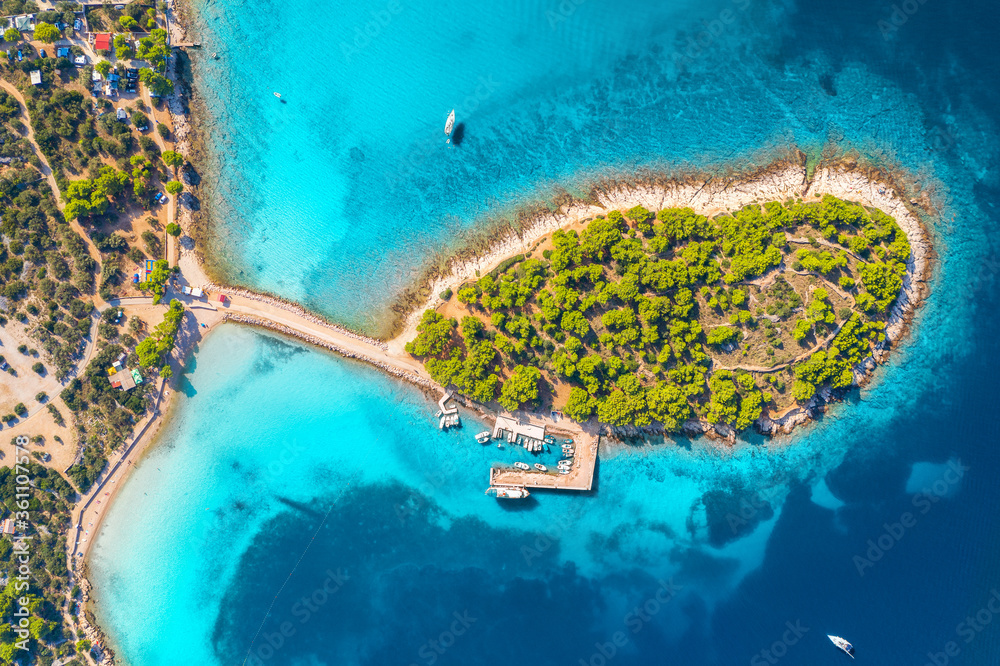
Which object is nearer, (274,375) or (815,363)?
(815,363)

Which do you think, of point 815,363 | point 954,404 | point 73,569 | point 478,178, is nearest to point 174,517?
point 73,569

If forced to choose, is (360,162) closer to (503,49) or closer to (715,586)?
(503,49)

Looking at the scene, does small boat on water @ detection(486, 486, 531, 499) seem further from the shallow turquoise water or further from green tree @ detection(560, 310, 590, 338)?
the shallow turquoise water

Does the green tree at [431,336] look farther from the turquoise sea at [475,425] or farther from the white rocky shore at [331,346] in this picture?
the turquoise sea at [475,425]

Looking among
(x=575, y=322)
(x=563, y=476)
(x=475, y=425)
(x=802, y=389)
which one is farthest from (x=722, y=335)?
(x=475, y=425)

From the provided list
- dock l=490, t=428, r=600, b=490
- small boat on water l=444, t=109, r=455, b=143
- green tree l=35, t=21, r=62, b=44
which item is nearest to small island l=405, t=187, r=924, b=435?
dock l=490, t=428, r=600, b=490

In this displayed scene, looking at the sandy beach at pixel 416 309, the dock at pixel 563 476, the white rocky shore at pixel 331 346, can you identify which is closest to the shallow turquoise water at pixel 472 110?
the sandy beach at pixel 416 309
